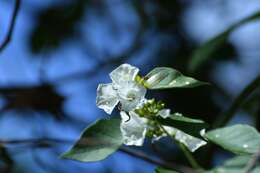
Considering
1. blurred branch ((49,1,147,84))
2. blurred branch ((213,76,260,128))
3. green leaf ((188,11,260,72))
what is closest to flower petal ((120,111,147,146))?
blurred branch ((213,76,260,128))

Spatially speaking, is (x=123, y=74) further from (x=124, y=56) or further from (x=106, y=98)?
(x=124, y=56)

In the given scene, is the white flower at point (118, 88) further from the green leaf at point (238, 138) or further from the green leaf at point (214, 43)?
the green leaf at point (214, 43)

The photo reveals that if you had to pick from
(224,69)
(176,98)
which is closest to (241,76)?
(224,69)

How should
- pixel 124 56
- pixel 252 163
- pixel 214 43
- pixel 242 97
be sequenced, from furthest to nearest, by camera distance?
pixel 124 56, pixel 214 43, pixel 242 97, pixel 252 163

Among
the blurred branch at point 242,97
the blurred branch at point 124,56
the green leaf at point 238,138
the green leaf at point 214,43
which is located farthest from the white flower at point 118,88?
the blurred branch at point 124,56

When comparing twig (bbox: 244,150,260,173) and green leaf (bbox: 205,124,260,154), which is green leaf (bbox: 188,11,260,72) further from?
twig (bbox: 244,150,260,173)

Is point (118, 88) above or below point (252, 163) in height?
above

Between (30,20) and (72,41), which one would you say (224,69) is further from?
(30,20)

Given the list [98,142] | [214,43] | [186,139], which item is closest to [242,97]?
[214,43]
